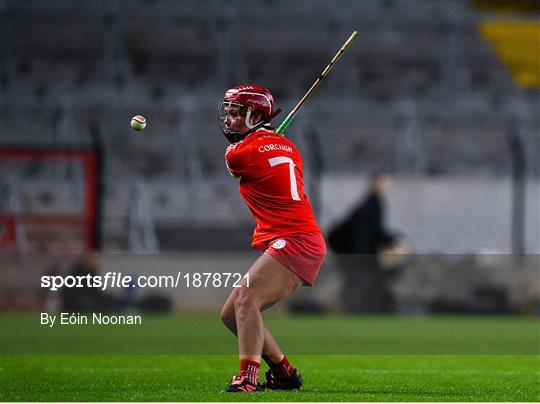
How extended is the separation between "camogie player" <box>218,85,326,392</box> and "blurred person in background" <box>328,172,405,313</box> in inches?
375

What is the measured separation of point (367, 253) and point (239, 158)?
11.1 meters

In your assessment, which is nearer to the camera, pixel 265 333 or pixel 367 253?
pixel 265 333

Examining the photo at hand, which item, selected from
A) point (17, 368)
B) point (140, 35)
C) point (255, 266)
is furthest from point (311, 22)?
point (255, 266)

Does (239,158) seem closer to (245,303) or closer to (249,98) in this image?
(249,98)

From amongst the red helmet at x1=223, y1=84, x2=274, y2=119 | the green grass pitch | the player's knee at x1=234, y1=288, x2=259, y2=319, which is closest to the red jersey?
the red helmet at x1=223, y1=84, x2=274, y2=119

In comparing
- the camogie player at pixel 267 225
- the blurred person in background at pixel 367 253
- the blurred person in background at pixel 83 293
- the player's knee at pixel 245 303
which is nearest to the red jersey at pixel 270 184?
the camogie player at pixel 267 225

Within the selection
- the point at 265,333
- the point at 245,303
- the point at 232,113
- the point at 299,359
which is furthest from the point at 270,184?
the point at 299,359

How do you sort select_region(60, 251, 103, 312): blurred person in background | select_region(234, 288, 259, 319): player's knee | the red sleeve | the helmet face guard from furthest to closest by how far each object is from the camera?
select_region(60, 251, 103, 312): blurred person in background < the helmet face guard < the red sleeve < select_region(234, 288, 259, 319): player's knee

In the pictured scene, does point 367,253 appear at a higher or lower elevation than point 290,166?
lower

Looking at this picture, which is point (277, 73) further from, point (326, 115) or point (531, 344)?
point (531, 344)

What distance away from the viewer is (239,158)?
278 inches

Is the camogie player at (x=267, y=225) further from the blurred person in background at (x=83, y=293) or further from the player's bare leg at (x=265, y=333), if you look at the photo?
the blurred person in background at (x=83, y=293)

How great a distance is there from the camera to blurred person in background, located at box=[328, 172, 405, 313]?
16781mm

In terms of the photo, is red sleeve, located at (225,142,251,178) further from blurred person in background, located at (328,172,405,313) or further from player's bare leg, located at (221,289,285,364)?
blurred person in background, located at (328,172,405,313)
